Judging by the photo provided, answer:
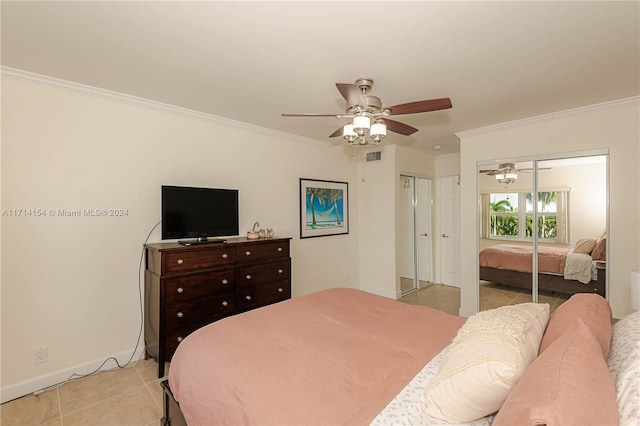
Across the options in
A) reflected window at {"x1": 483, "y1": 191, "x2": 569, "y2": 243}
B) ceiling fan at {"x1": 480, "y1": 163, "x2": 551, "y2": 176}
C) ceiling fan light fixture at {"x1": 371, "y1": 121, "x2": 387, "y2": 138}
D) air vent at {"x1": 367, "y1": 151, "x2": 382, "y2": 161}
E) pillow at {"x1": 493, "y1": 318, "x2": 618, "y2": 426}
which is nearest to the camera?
pillow at {"x1": 493, "y1": 318, "x2": 618, "y2": 426}

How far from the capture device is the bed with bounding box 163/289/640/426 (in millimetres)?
964

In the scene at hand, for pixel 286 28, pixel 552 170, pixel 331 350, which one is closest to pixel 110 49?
pixel 286 28

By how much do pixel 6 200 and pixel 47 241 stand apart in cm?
41

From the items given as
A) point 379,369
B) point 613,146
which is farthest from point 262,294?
point 613,146

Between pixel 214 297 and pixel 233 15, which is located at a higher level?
pixel 233 15

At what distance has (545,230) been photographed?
356 cm

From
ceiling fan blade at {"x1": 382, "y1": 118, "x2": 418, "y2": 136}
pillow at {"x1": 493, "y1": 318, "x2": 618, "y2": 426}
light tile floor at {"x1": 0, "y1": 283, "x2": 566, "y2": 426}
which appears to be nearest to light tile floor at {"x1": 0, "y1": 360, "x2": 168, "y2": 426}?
light tile floor at {"x1": 0, "y1": 283, "x2": 566, "y2": 426}

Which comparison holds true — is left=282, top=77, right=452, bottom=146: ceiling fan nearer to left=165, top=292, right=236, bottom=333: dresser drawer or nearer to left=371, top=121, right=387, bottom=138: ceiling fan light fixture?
left=371, top=121, right=387, bottom=138: ceiling fan light fixture

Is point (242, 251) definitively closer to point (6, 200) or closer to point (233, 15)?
point (6, 200)

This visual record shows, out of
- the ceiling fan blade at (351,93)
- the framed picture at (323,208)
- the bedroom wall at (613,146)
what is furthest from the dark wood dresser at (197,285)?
the bedroom wall at (613,146)

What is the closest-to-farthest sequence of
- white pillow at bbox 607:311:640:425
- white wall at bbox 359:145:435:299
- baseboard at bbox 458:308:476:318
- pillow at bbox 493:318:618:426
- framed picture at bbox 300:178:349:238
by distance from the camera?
pillow at bbox 493:318:618:426, white pillow at bbox 607:311:640:425, baseboard at bbox 458:308:476:318, framed picture at bbox 300:178:349:238, white wall at bbox 359:145:435:299

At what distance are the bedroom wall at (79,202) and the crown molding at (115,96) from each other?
0.01 m

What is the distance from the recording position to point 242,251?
315 cm

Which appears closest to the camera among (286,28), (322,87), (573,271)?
(286,28)
